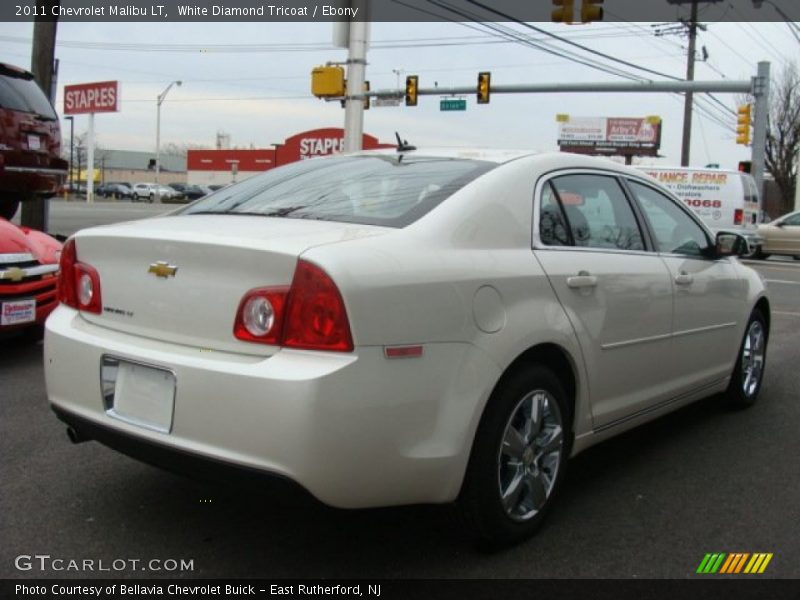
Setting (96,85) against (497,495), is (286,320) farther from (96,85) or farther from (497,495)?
(96,85)

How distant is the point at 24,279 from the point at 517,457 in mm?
4015

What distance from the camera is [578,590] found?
2838 mm

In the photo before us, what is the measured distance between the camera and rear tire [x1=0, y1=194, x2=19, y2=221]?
31.8ft

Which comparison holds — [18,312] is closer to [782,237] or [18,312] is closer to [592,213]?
[592,213]

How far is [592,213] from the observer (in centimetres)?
380

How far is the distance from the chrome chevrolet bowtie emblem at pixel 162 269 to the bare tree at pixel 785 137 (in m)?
48.6

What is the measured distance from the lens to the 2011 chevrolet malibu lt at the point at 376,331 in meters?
2.55

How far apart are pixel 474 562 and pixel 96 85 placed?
4610 centimetres

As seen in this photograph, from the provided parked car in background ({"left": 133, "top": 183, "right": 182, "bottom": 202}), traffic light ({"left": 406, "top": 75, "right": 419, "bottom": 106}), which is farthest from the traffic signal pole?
parked car in background ({"left": 133, "top": 183, "right": 182, "bottom": 202})

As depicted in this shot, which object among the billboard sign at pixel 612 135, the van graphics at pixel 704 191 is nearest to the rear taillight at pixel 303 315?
the van graphics at pixel 704 191

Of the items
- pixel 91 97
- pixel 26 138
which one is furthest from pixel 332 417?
pixel 91 97

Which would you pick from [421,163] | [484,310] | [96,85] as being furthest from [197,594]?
[96,85]

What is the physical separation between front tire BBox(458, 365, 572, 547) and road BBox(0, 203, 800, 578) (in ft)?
0.36

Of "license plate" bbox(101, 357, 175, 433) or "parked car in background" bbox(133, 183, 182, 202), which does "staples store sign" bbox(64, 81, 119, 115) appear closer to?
"parked car in background" bbox(133, 183, 182, 202)
